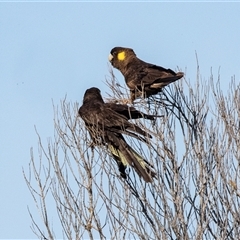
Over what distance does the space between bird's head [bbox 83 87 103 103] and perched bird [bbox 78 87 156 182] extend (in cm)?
36

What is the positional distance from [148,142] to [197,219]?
1.16 metres

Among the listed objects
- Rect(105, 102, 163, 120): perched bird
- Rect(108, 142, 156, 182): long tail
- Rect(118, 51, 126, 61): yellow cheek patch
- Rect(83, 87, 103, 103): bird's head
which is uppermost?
Rect(118, 51, 126, 61): yellow cheek patch

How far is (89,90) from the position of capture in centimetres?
1014

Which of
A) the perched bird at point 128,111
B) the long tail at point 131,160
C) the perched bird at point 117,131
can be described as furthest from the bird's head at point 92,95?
the long tail at point 131,160

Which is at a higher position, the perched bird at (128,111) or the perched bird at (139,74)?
the perched bird at (139,74)

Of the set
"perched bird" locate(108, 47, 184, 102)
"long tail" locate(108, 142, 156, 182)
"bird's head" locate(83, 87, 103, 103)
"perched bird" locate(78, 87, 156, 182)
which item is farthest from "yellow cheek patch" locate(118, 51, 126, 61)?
"long tail" locate(108, 142, 156, 182)

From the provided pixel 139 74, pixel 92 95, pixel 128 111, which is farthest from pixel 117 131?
pixel 139 74

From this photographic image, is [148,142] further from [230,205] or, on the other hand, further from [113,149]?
[230,205]

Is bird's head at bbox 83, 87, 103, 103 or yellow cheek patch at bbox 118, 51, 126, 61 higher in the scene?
yellow cheek patch at bbox 118, 51, 126, 61

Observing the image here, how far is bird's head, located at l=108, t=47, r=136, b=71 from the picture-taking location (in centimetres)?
1123

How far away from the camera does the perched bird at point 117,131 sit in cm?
841

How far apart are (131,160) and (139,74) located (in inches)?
81.0

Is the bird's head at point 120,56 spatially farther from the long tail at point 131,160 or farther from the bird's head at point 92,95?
the long tail at point 131,160

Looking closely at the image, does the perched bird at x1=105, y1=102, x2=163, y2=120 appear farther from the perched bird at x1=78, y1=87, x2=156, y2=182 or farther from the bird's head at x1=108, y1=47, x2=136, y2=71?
the bird's head at x1=108, y1=47, x2=136, y2=71
